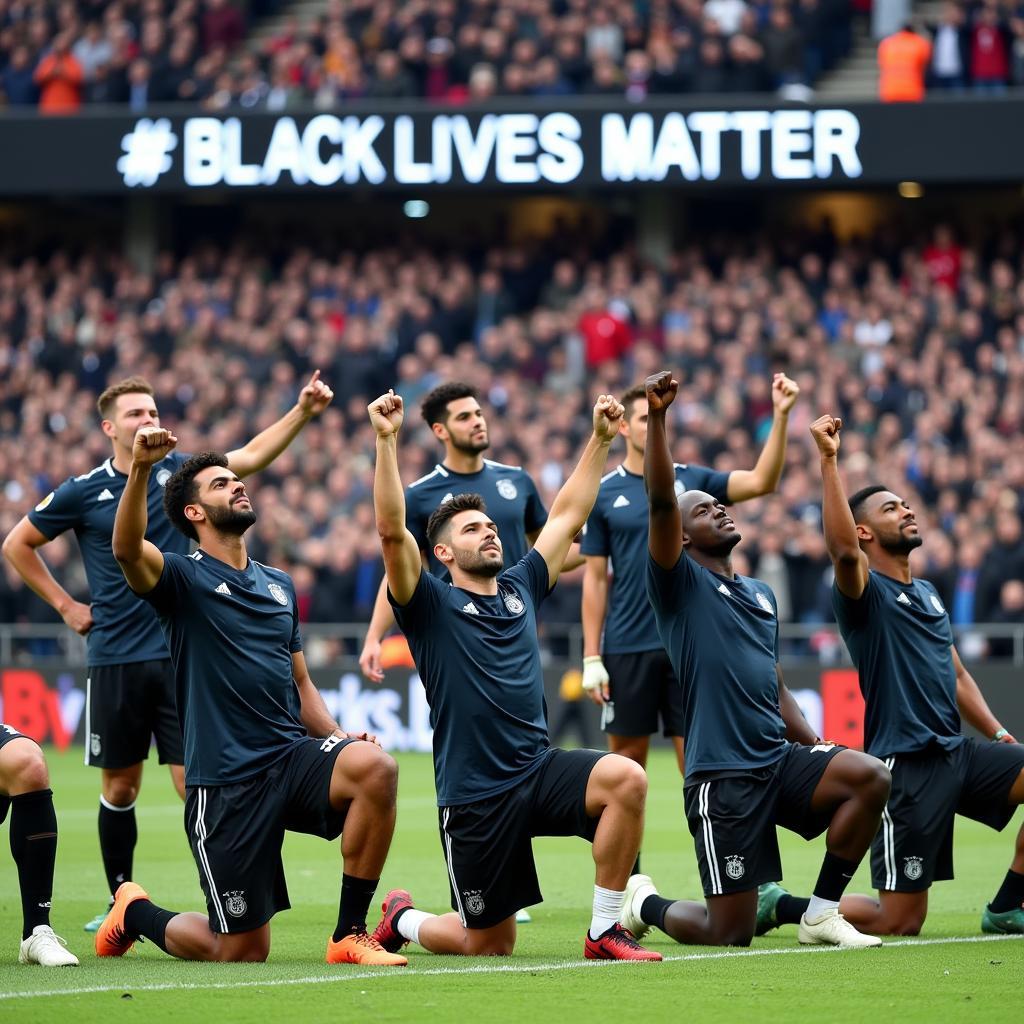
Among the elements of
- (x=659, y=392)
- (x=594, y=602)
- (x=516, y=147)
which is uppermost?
(x=516, y=147)

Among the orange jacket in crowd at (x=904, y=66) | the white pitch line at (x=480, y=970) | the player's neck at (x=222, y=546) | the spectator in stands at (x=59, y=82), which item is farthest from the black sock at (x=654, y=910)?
the spectator in stands at (x=59, y=82)

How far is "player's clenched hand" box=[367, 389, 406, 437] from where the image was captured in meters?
7.61

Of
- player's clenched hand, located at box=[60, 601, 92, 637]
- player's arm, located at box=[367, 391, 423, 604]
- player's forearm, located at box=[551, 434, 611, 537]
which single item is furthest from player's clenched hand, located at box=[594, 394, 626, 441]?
player's clenched hand, located at box=[60, 601, 92, 637]

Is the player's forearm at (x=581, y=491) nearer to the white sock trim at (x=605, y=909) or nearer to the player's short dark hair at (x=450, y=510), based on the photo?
the player's short dark hair at (x=450, y=510)

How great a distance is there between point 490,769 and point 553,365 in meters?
16.6

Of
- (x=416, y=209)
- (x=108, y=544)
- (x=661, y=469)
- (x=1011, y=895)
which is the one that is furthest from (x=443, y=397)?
(x=416, y=209)

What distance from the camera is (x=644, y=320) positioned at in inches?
959

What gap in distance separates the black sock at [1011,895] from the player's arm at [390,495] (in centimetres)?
320

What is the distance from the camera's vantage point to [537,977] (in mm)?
7270

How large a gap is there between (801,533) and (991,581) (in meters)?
1.94

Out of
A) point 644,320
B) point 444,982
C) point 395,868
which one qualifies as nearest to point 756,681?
point 444,982

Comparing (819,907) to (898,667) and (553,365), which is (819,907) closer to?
(898,667)

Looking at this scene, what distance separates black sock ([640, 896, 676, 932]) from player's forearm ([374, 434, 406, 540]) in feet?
7.21

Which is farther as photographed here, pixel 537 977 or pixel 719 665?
pixel 719 665
